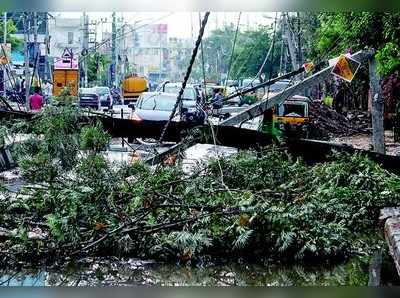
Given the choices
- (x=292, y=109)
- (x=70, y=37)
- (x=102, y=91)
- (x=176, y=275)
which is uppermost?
(x=70, y=37)

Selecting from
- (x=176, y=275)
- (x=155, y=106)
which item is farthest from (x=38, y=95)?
(x=176, y=275)

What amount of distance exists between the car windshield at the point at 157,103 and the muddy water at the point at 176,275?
7887mm

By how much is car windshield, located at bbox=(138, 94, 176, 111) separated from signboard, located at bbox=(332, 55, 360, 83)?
14.1 feet

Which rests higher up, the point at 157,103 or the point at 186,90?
the point at 186,90

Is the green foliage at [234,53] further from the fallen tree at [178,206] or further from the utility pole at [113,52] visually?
the fallen tree at [178,206]

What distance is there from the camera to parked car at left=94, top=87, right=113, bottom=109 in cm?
1400

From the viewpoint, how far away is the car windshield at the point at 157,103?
42.2ft

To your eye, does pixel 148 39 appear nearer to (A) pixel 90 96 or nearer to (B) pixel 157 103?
(A) pixel 90 96

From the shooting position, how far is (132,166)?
6312 millimetres

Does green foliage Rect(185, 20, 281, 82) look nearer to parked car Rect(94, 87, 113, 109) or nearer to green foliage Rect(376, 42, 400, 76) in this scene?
parked car Rect(94, 87, 113, 109)

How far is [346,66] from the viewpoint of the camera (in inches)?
362

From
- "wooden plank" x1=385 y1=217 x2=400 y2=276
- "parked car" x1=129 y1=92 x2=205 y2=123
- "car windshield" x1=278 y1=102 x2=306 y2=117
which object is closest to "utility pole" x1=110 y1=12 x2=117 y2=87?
→ "parked car" x1=129 y1=92 x2=205 y2=123

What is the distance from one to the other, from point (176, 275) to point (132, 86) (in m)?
11.9
